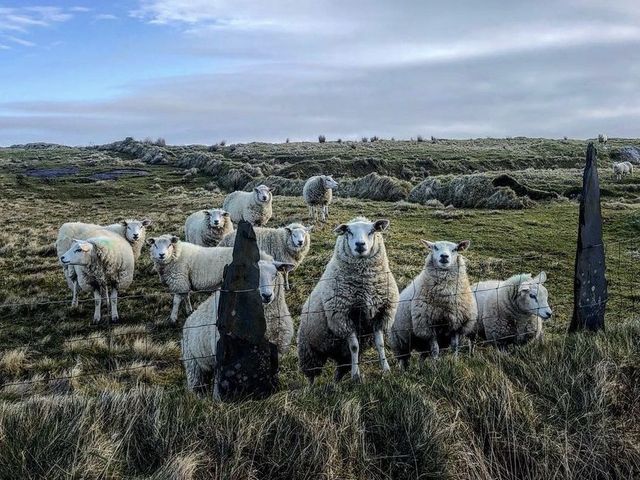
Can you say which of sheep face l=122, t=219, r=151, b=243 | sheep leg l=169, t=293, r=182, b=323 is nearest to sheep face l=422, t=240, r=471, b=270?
sheep leg l=169, t=293, r=182, b=323

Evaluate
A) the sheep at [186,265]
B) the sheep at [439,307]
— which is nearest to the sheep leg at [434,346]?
the sheep at [439,307]

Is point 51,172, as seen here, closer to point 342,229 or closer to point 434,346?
point 342,229

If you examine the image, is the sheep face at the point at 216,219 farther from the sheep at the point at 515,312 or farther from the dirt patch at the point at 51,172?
the dirt patch at the point at 51,172

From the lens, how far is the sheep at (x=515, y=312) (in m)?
8.05

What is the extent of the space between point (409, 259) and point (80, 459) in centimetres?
1310

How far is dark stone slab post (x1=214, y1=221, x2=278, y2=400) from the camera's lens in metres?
4.34

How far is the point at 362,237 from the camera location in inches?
275

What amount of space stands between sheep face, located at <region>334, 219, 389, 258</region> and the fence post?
241 cm

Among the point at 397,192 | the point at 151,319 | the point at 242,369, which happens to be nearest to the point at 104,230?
the point at 151,319

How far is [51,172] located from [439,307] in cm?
6323

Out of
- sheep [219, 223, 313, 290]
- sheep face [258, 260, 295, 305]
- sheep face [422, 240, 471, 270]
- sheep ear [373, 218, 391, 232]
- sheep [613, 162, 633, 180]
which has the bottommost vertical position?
sheep [219, 223, 313, 290]

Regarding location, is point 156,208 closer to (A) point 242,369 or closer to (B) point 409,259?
(B) point 409,259

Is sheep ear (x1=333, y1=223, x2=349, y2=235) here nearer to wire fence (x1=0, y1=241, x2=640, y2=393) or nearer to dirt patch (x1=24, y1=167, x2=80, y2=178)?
wire fence (x1=0, y1=241, x2=640, y2=393)

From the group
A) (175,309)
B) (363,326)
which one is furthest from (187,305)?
(363,326)
